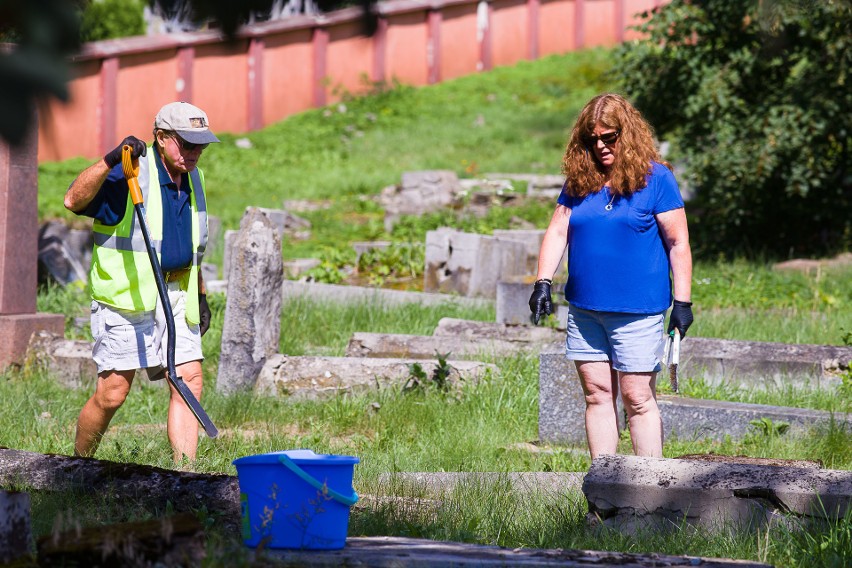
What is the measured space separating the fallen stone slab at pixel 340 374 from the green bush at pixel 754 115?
5.50m

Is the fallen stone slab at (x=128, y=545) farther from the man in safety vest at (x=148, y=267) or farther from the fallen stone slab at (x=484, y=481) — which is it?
the man in safety vest at (x=148, y=267)

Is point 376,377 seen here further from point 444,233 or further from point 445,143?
point 445,143

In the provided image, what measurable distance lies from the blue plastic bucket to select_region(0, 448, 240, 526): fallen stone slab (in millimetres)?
468

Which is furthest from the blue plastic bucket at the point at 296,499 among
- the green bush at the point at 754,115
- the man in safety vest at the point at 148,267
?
the green bush at the point at 754,115

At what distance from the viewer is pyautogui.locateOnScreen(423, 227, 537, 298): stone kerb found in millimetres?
10344

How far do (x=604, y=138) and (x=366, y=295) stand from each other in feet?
15.7

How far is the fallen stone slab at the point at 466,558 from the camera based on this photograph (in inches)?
136

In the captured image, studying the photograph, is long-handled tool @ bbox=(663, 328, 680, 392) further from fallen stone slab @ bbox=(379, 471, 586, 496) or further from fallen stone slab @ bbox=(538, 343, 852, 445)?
fallen stone slab @ bbox=(538, 343, 852, 445)

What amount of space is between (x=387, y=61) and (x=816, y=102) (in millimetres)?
12676

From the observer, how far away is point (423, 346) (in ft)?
26.3

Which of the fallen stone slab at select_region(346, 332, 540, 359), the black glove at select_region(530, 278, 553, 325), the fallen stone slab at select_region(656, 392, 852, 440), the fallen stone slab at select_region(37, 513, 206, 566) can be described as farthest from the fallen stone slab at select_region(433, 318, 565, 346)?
the fallen stone slab at select_region(37, 513, 206, 566)

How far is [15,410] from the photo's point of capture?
6.96m

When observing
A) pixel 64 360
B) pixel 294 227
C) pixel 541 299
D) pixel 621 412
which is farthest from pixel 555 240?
pixel 294 227

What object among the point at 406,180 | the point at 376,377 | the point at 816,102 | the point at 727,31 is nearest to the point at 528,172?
the point at 406,180
